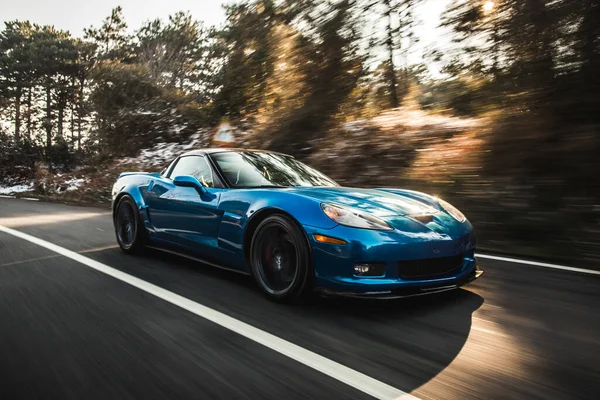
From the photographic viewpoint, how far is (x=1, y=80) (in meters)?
40.5

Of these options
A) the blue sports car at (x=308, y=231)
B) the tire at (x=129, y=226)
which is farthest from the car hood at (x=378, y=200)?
the tire at (x=129, y=226)

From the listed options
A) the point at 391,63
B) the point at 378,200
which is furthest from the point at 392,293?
the point at 391,63

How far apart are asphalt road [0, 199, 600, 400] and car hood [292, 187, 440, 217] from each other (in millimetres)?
654

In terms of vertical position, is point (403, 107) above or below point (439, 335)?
above

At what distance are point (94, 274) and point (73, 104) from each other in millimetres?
40135

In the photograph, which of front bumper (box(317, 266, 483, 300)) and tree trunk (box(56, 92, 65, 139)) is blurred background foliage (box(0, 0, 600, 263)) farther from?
tree trunk (box(56, 92, 65, 139))

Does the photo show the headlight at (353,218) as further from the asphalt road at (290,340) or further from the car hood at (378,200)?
the asphalt road at (290,340)

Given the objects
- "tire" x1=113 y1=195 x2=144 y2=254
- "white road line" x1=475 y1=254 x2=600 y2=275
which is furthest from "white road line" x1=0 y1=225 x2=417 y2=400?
"white road line" x1=475 y1=254 x2=600 y2=275

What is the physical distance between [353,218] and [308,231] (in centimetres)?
32

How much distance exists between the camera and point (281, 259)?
368 cm

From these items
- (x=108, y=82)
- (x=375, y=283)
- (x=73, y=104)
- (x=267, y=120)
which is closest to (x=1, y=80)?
(x=73, y=104)

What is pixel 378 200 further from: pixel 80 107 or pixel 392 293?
pixel 80 107

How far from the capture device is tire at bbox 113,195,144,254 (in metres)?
5.50

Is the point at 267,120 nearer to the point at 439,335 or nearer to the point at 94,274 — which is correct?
the point at 94,274
